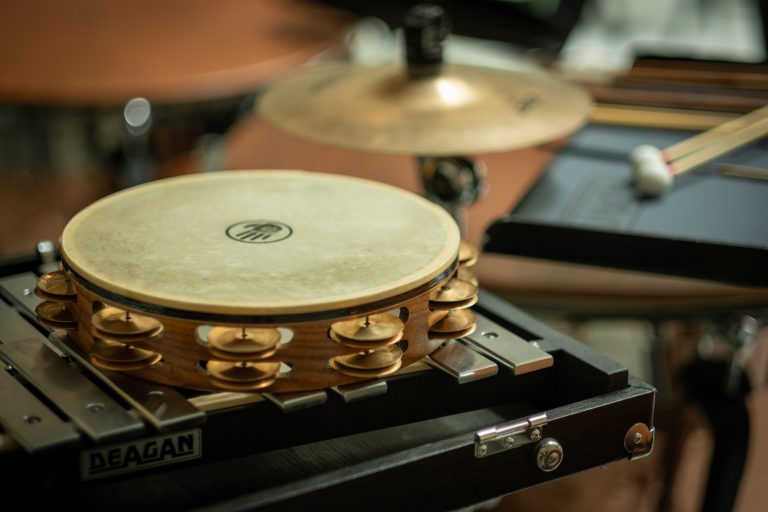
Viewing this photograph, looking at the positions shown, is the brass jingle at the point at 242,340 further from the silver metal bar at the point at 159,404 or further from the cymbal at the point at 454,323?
the cymbal at the point at 454,323

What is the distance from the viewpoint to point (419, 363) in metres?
0.96

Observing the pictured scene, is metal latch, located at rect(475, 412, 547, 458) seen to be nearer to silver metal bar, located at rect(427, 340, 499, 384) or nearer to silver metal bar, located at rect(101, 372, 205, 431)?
silver metal bar, located at rect(427, 340, 499, 384)

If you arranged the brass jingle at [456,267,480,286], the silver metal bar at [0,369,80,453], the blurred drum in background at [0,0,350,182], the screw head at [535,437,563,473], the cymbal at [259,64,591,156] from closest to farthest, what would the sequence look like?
the silver metal bar at [0,369,80,453], the screw head at [535,437,563,473], the brass jingle at [456,267,480,286], the cymbal at [259,64,591,156], the blurred drum in background at [0,0,350,182]

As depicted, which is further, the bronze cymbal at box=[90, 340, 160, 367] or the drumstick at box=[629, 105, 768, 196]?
the drumstick at box=[629, 105, 768, 196]

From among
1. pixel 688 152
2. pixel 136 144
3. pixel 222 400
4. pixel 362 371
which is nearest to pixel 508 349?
pixel 362 371

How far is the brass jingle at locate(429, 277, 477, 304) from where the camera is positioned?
934 millimetres

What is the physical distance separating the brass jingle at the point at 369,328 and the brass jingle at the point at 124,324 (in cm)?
14

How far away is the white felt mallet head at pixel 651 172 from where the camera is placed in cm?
126

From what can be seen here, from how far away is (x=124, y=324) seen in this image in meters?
0.87

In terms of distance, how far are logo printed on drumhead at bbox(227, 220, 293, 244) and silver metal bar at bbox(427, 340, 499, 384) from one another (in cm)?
17

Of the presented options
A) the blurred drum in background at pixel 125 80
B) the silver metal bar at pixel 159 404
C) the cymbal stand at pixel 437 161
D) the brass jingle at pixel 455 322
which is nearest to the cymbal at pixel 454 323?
the brass jingle at pixel 455 322

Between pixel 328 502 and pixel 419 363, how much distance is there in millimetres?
183

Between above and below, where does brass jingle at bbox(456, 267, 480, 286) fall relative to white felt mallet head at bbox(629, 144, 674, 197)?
below

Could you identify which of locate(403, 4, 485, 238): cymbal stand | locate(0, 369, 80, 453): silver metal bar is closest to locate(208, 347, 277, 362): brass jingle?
locate(0, 369, 80, 453): silver metal bar
